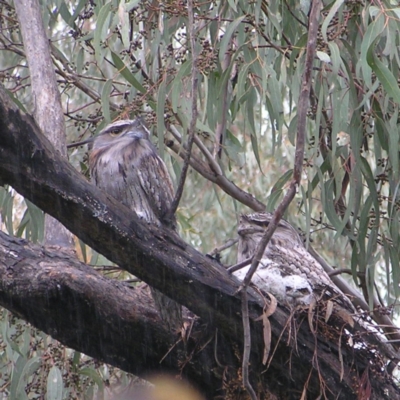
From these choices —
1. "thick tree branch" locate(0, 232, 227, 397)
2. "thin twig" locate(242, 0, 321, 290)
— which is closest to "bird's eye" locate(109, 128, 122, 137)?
"thick tree branch" locate(0, 232, 227, 397)

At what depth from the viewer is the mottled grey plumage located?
3.01 m

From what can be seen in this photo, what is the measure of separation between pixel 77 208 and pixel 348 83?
4.85 ft

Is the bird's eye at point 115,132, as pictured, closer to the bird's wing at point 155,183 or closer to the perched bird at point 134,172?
the perched bird at point 134,172

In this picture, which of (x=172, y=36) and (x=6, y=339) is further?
(x=172, y=36)

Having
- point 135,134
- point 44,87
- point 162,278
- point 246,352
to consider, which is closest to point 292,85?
point 135,134

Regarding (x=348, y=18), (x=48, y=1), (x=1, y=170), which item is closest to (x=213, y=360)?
(x=1, y=170)

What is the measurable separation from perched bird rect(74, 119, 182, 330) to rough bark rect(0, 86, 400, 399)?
537 mm

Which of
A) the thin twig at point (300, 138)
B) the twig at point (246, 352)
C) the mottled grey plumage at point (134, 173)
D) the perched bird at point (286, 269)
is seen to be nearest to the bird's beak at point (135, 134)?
the mottled grey plumage at point (134, 173)

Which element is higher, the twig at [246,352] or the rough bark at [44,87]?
→ the rough bark at [44,87]

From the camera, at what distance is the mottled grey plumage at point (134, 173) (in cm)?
301

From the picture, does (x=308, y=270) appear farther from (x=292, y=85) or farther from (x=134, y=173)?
(x=134, y=173)

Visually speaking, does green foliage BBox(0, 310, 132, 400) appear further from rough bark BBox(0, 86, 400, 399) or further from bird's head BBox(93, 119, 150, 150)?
bird's head BBox(93, 119, 150, 150)

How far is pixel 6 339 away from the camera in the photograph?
134 inches

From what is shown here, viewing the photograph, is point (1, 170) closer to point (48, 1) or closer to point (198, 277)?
point (198, 277)
